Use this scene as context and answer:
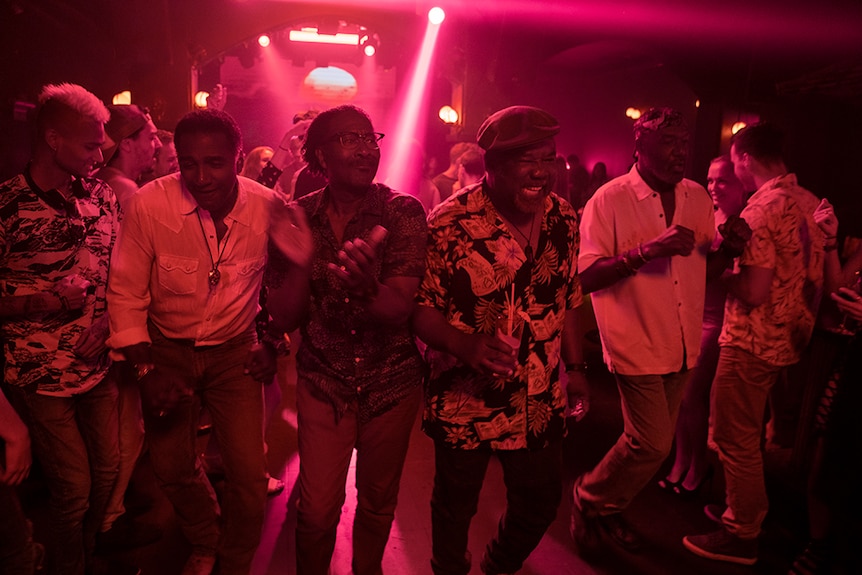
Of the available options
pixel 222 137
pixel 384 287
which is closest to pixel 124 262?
pixel 222 137

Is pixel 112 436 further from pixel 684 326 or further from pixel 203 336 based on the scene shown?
pixel 684 326

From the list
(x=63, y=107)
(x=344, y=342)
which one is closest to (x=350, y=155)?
(x=344, y=342)

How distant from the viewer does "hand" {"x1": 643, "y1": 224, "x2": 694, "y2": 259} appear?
2881mm

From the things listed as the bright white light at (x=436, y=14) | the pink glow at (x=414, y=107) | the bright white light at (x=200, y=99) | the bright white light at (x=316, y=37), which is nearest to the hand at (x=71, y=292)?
the pink glow at (x=414, y=107)

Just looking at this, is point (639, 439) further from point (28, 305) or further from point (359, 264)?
point (28, 305)

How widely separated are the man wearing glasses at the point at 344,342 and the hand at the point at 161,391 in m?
0.49

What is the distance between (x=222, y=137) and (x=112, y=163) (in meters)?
1.64

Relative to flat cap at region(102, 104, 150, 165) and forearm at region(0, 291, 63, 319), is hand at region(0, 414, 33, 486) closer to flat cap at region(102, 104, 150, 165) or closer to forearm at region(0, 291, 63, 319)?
forearm at region(0, 291, 63, 319)

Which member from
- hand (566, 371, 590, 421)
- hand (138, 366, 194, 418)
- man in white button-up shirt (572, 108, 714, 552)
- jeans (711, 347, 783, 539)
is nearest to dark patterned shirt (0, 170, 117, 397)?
hand (138, 366, 194, 418)

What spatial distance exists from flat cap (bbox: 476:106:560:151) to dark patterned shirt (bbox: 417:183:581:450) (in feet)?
0.78

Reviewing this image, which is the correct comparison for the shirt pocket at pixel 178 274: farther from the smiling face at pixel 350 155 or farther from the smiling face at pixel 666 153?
the smiling face at pixel 666 153

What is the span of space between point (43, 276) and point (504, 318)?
6.46 feet

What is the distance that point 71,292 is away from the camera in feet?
8.89

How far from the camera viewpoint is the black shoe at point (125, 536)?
3.42 m
